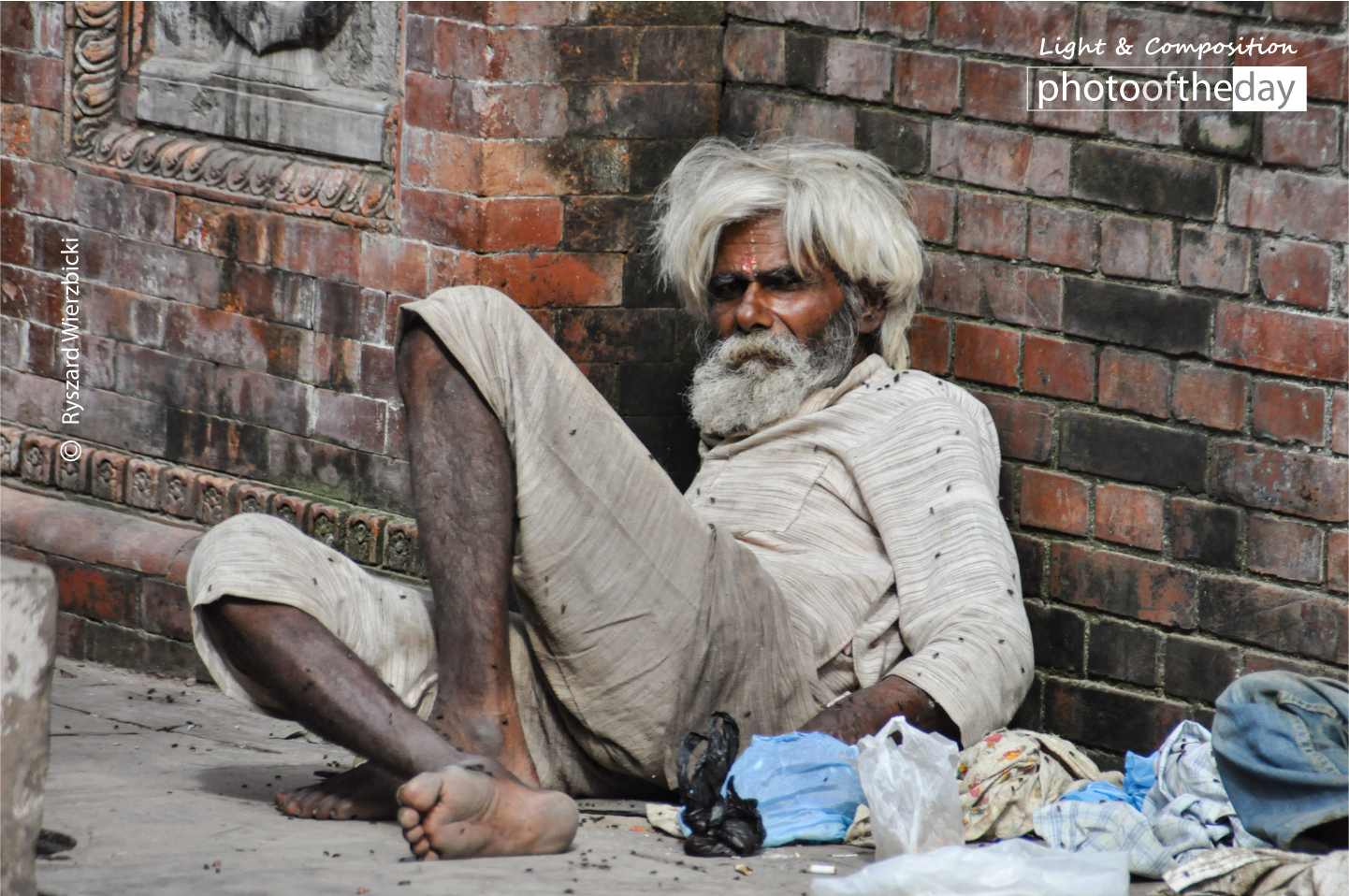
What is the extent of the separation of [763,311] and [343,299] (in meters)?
1.13

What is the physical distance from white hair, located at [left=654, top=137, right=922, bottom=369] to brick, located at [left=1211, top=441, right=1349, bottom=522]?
84 centimetres

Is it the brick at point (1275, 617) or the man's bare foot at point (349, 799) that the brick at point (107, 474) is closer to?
the man's bare foot at point (349, 799)

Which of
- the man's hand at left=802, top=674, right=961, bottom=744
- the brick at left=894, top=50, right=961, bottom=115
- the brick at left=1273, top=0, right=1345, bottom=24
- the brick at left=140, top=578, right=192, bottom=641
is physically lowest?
the brick at left=140, top=578, right=192, bottom=641

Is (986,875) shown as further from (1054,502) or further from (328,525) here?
(328,525)

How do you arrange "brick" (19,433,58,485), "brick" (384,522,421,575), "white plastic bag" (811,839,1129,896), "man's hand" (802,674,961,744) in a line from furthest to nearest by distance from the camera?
"brick" (19,433,58,485) < "brick" (384,522,421,575) < "man's hand" (802,674,961,744) < "white plastic bag" (811,839,1129,896)

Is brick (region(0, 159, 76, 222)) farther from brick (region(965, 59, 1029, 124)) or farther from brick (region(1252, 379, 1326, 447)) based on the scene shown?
brick (region(1252, 379, 1326, 447))

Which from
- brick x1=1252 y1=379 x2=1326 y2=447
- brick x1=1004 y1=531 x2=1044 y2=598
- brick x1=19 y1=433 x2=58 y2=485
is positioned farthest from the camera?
brick x1=19 y1=433 x2=58 y2=485

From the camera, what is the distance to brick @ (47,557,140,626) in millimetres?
4242

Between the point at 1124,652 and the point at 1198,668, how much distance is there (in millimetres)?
178

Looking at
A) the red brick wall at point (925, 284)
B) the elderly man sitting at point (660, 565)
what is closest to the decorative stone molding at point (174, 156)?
the red brick wall at point (925, 284)

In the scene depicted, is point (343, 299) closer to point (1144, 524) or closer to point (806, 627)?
point (806, 627)

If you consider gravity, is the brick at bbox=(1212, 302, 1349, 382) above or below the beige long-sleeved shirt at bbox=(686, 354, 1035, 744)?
above

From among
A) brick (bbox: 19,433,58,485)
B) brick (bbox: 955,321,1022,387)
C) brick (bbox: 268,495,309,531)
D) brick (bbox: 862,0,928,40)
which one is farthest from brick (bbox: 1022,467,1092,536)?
brick (bbox: 19,433,58,485)

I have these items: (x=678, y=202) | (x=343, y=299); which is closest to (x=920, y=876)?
(x=678, y=202)
